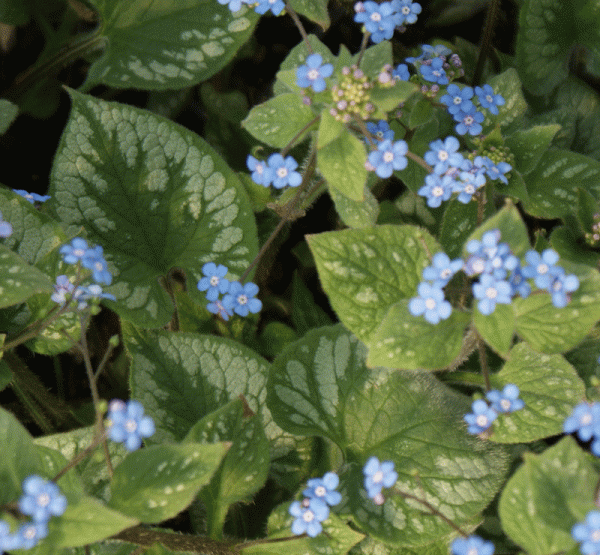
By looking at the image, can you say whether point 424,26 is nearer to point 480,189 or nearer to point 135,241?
point 480,189

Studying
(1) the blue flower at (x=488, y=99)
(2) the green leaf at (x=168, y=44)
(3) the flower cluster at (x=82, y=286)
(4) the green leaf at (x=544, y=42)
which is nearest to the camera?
(3) the flower cluster at (x=82, y=286)

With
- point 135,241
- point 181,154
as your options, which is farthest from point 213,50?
point 135,241

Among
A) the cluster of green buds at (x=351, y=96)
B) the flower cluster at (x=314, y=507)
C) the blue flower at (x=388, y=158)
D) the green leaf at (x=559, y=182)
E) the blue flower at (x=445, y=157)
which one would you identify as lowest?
the green leaf at (x=559, y=182)

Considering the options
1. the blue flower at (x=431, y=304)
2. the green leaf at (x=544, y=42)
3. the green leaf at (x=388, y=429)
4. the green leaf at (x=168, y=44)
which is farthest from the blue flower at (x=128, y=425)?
the green leaf at (x=544, y=42)

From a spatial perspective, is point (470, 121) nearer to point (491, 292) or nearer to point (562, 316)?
point (562, 316)

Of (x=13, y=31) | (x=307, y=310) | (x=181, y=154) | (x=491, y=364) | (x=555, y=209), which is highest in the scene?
(x=13, y=31)

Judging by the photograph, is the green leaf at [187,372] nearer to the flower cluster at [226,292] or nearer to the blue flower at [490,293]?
the flower cluster at [226,292]
